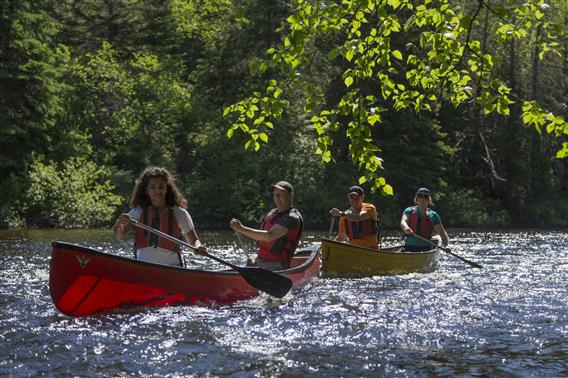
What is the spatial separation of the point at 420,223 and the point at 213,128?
16.3 meters

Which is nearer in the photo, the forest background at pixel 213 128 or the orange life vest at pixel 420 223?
the orange life vest at pixel 420 223

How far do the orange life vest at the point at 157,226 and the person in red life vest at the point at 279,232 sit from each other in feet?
3.50

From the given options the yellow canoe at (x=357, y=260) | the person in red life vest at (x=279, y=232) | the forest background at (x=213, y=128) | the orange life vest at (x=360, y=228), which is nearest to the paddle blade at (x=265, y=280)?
the person in red life vest at (x=279, y=232)

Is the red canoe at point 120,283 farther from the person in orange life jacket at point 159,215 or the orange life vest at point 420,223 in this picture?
the orange life vest at point 420,223

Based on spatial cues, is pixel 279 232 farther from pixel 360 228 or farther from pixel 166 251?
pixel 360 228

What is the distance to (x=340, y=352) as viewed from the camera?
7.12 meters

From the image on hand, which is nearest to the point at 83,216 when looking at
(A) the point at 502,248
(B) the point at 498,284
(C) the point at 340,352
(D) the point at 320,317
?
(A) the point at 502,248

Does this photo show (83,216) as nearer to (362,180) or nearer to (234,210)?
(234,210)

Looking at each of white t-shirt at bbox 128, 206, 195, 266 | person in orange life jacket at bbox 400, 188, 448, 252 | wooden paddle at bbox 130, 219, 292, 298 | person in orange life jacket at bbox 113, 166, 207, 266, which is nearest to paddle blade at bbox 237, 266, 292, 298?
wooden paddle at bbox 130, 219, 292, 298

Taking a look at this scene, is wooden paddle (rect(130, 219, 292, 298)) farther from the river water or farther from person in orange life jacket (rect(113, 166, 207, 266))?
person in orange life jacket (rect(113, 166, 207, 266))

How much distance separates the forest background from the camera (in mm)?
24625

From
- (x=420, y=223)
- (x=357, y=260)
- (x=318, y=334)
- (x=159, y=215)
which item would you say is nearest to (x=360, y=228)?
(x=357, y=260)

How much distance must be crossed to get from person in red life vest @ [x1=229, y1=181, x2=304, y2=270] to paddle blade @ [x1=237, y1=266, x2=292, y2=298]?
20.1 inches

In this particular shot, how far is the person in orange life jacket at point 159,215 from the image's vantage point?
8.88 meters
